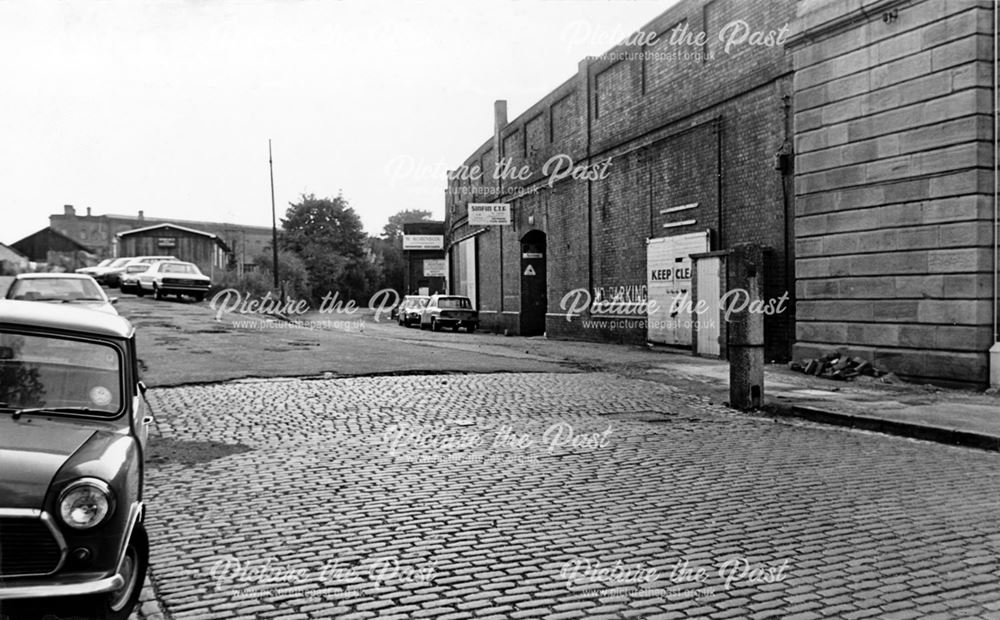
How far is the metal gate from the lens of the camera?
61.4ft

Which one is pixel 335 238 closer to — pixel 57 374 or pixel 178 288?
pixel 178 288

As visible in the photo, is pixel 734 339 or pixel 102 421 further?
pixel 734 339

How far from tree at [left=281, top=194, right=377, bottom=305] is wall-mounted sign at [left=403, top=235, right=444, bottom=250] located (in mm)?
15924

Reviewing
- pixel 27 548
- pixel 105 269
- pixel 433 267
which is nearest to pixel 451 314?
pixel 105 269

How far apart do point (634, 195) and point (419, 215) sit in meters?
115

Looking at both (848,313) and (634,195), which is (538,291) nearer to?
(634,195)

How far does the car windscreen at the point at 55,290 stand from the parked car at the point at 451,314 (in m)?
21.2

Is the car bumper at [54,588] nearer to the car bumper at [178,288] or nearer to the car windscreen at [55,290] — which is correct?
the car windscreen at [55,290]

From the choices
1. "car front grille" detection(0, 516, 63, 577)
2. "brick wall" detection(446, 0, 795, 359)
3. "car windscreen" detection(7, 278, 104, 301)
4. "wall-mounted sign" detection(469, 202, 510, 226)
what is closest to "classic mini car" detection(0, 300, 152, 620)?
"car front grille" detection(0, 516, 63, 577)

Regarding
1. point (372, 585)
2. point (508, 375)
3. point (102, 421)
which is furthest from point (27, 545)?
point (508, 375)

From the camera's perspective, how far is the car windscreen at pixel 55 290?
50.2 feet

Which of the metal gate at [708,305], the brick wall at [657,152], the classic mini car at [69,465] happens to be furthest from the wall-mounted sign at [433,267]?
the classic mini car at [69,465]

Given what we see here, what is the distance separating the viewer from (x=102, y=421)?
446 cm

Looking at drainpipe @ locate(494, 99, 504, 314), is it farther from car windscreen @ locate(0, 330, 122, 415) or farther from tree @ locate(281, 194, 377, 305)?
tree @ locate(281, 194, 377, 305)
